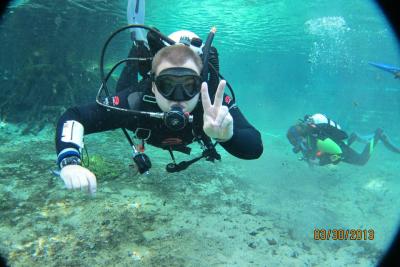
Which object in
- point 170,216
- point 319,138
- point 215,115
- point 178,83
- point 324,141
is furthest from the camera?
point 319,138

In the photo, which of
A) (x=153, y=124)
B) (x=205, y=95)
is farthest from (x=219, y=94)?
(x=153, y=124)

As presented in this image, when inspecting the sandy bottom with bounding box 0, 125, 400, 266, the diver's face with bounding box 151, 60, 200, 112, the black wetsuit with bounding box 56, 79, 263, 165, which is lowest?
the sandy bottom with bounding box 0, 125, 400, 266

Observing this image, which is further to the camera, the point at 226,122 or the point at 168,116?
the point at 168,116

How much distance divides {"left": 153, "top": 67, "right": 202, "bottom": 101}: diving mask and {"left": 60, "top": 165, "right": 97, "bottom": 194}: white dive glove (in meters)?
1.31

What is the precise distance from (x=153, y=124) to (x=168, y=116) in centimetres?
73

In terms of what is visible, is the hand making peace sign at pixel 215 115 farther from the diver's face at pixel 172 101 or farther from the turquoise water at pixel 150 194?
the turquoise water at pixel 150 194

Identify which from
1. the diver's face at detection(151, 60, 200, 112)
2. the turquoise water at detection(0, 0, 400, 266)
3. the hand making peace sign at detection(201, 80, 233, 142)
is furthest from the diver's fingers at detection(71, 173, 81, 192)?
the turquoise water at detection(0, 0, 400, 266)

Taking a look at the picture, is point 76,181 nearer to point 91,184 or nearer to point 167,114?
point 91,184

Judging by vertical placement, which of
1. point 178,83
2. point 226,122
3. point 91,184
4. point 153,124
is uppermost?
point 178,83

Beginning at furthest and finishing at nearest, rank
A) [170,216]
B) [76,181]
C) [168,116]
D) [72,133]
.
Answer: [170,216] < [168,116] < [72,133] < [76,181]

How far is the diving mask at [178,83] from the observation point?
9.93 ft

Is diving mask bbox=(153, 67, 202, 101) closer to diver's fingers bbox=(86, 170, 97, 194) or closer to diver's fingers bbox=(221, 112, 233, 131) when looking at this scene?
diver's fingers bbox=(221, 112, 233, 131)

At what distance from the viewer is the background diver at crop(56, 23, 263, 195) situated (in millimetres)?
2544

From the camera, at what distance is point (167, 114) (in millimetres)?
2895
